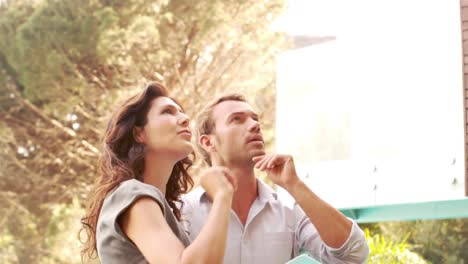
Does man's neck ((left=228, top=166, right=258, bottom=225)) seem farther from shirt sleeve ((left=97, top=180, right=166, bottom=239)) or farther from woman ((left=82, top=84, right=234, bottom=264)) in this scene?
shirt sleeve ((left=97, top=180, right=166, bottom=239))

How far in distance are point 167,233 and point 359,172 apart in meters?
4.75

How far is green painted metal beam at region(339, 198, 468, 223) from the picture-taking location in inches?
241

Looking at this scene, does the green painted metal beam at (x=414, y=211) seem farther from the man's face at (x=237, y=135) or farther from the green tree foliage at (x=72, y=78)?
the green tree foliage at (x=72, y=78)

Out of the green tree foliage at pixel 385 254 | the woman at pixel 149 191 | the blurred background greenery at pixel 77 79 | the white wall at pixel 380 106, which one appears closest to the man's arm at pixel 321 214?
the woman at pixel 149 191

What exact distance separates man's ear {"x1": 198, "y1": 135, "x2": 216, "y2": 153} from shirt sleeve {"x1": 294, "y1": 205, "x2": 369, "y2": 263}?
12.0 inches

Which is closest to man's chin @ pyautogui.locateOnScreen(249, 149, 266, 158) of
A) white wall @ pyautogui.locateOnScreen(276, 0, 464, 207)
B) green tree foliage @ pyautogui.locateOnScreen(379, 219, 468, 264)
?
white wall @ pyautogui.locateOnScreen(276, 0, 464, 207)

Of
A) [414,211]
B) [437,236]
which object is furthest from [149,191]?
[437,236]

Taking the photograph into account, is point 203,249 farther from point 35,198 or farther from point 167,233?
point 35,198

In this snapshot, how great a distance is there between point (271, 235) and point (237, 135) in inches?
A: 11.8

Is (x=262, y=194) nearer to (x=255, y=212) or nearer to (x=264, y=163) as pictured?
(x=255, y=212)

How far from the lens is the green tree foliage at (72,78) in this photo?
1332 cm

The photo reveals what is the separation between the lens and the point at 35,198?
13.5 meters

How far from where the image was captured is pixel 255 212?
281cm

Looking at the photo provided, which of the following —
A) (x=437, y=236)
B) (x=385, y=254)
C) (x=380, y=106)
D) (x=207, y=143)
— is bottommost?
(x=437, y=236)
